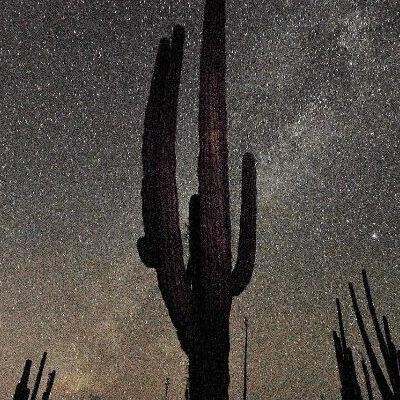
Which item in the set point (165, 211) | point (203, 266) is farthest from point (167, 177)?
point (203, 266)

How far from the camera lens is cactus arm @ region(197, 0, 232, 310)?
4.69 meters

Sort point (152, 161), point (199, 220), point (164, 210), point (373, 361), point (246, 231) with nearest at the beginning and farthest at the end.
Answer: point (199, 220) < point (164, 210) < point (152, 161) < point (373, 361) < point (246, 231)

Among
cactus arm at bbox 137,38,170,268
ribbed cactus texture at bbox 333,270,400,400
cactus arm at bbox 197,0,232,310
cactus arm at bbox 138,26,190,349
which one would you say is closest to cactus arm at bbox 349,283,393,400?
ribbed cactus texture at bbox 333,270,400,400

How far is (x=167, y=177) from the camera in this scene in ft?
16.3

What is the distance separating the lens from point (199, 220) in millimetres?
4828

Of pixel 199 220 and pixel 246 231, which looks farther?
pixel 246 231

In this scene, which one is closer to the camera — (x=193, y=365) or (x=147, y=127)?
(x=193, y=365)

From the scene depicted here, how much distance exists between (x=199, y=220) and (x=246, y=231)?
1.41 meters

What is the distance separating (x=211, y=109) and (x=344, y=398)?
147 inches

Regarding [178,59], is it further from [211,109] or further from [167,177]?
[167,177]

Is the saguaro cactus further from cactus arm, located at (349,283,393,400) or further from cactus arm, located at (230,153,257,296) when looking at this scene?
cactus arm, located at (349,283,393,400)

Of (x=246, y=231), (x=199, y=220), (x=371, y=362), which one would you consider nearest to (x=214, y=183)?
(x=199, y=220)

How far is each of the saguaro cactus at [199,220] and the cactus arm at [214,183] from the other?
11 millimetres

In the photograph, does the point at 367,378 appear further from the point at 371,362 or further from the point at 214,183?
the point at 214,183
